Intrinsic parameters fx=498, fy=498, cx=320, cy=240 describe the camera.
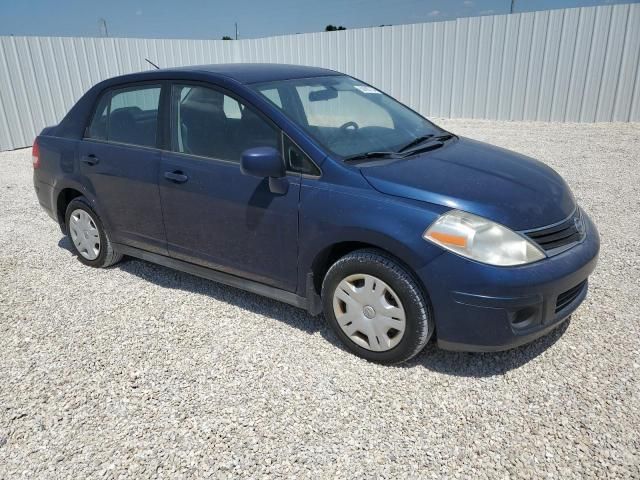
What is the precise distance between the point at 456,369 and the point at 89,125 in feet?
11.6

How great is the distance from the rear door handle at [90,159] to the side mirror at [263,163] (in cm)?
179

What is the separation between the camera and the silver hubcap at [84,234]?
4441 millimetres

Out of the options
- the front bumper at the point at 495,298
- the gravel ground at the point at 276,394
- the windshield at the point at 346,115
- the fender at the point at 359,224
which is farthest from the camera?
the windshield at the point at 346,115

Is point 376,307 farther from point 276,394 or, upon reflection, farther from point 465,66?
point 465,66

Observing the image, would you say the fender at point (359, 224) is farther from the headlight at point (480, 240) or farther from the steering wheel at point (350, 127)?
the steering wheel at point (350, 127)

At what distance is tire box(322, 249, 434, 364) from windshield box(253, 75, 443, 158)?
2.36 ft

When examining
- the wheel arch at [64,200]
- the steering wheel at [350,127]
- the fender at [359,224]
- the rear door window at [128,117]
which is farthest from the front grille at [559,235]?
the wheel arch at [64,200]

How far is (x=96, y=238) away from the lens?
175 inches

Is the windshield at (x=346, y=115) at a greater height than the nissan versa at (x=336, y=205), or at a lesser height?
greater

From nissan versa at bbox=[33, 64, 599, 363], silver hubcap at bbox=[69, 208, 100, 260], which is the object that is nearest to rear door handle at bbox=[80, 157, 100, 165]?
nissan versa at bbox=[33, 64, 599, 363]

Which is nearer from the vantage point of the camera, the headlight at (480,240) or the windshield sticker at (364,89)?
the headlight at (480,240)

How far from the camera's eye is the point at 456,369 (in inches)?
117

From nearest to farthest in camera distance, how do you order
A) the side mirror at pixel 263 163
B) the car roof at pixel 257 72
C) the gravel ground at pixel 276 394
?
the gravel ground at pixel 276 394
the side mirror at pixel 263 163
the car roof at pixel 257 72

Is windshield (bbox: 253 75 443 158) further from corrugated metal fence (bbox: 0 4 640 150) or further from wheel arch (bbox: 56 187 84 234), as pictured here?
corrugated metal fence (bbox: 0 4 640 150)
